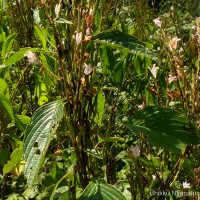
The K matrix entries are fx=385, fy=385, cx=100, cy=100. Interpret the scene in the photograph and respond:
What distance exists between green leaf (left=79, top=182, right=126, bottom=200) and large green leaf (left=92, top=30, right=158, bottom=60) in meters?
0.32

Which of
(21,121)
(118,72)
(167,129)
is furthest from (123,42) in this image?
(118,72)

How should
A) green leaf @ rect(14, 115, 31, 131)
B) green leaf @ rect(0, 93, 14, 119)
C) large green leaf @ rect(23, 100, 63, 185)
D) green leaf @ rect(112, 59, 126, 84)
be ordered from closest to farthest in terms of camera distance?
large green leaf @ rect(23, 100, 63, 185), green leaf @ rect(0, 93, 14, 119), green leaf @ rect(14, 115, 31, 131), green leaf @ rect(112, 59, 126, 84)

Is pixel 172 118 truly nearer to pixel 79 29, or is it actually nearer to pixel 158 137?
pixel 158 137

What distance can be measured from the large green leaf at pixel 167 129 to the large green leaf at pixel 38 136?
195 millimetres

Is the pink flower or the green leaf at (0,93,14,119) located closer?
the pink flower

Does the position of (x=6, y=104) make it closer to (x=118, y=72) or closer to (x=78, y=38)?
(x=78, y=38)

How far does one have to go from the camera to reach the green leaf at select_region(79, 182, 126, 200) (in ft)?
2.87

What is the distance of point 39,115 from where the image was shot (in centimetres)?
89

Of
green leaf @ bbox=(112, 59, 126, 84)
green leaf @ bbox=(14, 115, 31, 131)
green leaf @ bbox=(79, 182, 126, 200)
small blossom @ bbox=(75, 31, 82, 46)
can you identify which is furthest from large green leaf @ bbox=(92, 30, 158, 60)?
green leaf @ bbox=(112, 59, 126, 84)

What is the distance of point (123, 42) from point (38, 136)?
30cm

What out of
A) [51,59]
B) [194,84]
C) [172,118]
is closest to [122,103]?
[51,59]

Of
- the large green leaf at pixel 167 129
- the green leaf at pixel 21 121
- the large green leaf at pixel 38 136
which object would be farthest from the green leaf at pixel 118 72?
the large green leaf at pixel 38 136

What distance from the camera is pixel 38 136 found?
2.81ft

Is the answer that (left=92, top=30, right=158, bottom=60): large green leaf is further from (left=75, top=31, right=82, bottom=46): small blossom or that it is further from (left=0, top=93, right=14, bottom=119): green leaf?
(left=0, top=93, right=14, bottom=119): green leaf
